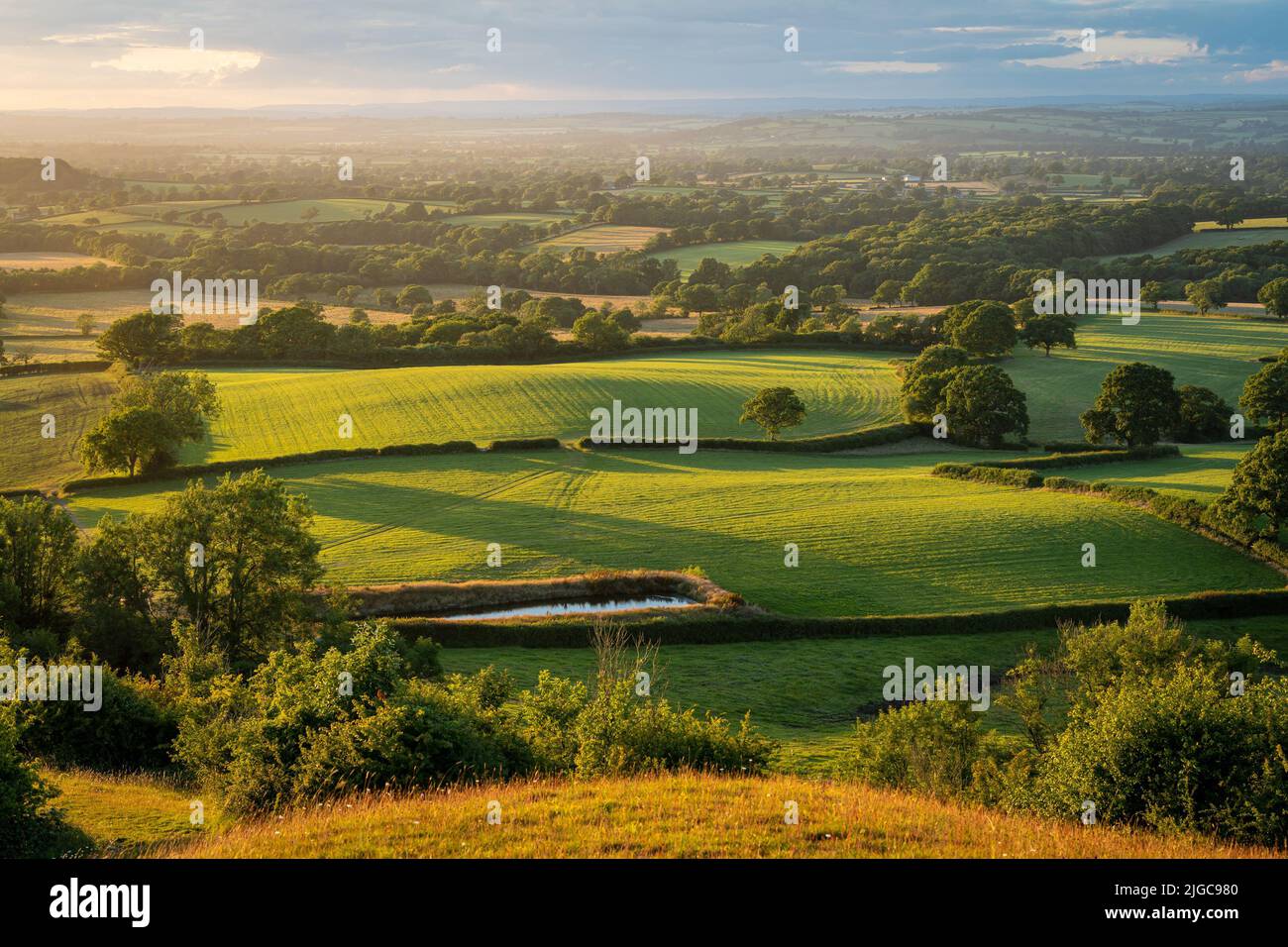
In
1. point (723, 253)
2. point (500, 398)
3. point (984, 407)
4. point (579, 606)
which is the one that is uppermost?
point (723, 253)

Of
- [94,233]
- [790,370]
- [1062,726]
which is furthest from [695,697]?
[94,233]

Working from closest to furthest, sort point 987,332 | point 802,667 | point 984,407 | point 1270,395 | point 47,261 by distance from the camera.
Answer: point 802,667
point 1270,395
point 984,407
point 987,332
point 47,261

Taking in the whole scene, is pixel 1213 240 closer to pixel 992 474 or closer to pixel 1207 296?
pixel 1207 296

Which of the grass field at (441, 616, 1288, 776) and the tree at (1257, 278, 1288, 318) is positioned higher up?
the tree at (1257, 278, 1288, 318)

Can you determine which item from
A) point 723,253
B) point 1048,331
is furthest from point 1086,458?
point 723,253

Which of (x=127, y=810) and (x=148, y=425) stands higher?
(x=148, y=425)

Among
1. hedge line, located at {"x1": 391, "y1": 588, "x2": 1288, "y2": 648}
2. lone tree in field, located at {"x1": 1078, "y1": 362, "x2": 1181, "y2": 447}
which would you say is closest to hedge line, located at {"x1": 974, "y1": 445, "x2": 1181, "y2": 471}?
lone tree in field, located at {"x1": 1078, "y1": 362, "x2": 1181, "y2": 447}

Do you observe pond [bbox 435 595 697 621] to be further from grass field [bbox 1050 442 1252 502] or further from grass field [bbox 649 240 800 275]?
grass field [bbox 649 240 800 275]
